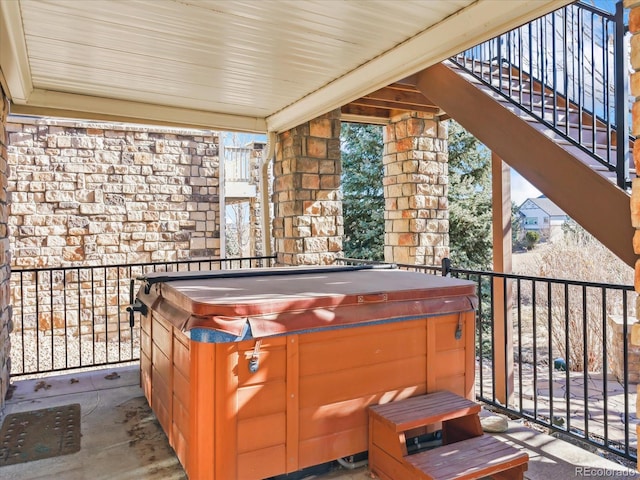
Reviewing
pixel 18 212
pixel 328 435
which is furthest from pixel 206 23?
pixel 18 212

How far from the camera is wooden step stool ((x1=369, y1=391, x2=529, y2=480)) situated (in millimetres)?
1835

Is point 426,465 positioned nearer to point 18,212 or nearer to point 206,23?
point 206,23

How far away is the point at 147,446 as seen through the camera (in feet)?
7.84

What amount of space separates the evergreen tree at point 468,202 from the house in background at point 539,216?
485 centimetres

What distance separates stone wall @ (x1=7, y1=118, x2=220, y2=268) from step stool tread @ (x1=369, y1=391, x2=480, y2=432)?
17.8ft

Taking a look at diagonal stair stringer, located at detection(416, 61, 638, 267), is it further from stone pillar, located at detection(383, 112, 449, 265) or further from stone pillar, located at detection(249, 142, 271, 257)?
stone pillar, located at detection(249, 142, 271, 257)

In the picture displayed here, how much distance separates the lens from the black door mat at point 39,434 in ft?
7.64

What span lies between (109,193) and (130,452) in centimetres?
498

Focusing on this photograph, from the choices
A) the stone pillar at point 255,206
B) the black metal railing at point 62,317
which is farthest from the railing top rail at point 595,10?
the stone pillar at point 255,206

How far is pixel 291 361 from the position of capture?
1.96 m

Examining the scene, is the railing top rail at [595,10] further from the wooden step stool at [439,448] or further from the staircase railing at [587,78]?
the wooden step stool at [439,448]

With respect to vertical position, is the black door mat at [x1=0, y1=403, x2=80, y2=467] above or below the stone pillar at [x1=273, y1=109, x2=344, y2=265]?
below

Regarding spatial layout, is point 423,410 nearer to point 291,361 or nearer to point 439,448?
point 439,448

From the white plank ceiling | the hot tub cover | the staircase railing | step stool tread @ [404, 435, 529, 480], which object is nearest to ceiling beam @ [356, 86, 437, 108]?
the staircase railing
